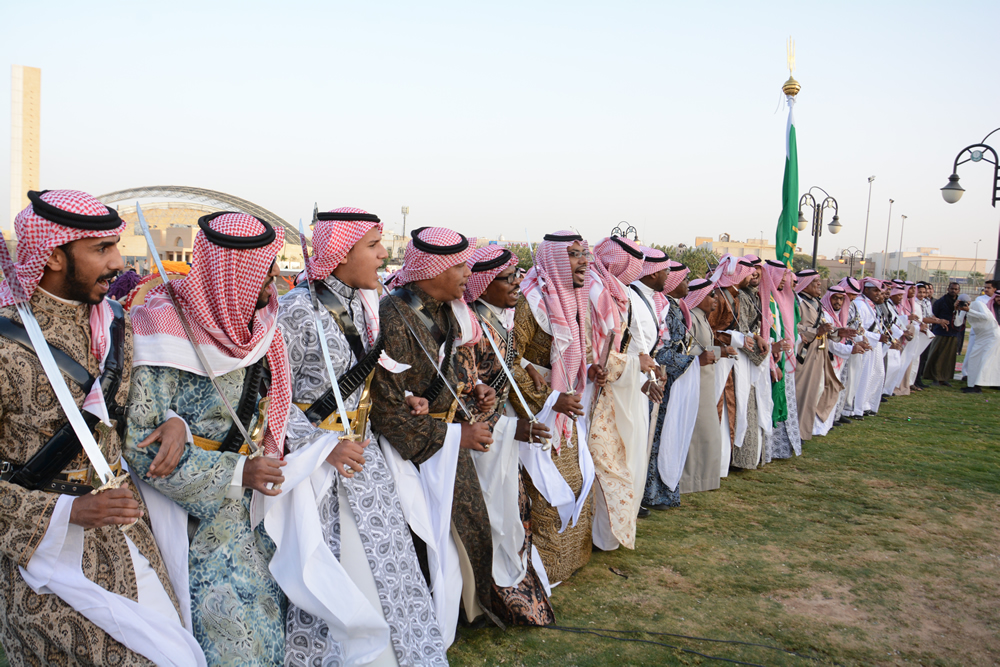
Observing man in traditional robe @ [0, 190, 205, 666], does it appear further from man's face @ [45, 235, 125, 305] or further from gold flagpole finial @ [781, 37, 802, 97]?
gold flagpole finial @ [781, 37, 802, 97]

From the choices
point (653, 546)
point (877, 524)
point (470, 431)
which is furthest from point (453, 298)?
point (877, 524)

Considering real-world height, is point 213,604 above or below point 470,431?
below

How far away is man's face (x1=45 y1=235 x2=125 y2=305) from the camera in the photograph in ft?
6.52

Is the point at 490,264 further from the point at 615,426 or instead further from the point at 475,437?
the point at 615,426

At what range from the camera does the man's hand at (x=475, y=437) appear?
3.28 m

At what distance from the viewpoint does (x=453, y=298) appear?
3.31 meters

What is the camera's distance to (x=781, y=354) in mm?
7219

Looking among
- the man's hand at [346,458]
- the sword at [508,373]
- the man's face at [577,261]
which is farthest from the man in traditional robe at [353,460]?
the man's face at [577,261]

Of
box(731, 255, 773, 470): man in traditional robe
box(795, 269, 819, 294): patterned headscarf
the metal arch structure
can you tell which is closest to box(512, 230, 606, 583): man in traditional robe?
box(731, 255, 773, 470): man in traditional robe

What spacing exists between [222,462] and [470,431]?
1.25 metres

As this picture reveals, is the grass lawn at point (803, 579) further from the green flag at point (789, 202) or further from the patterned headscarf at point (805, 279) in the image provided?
the green flag at point (789, 202)

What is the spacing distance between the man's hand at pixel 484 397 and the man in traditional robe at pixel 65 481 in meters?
1.67

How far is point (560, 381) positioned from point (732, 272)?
306cm

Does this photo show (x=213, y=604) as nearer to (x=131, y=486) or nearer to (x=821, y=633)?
(x=131, y=486)
